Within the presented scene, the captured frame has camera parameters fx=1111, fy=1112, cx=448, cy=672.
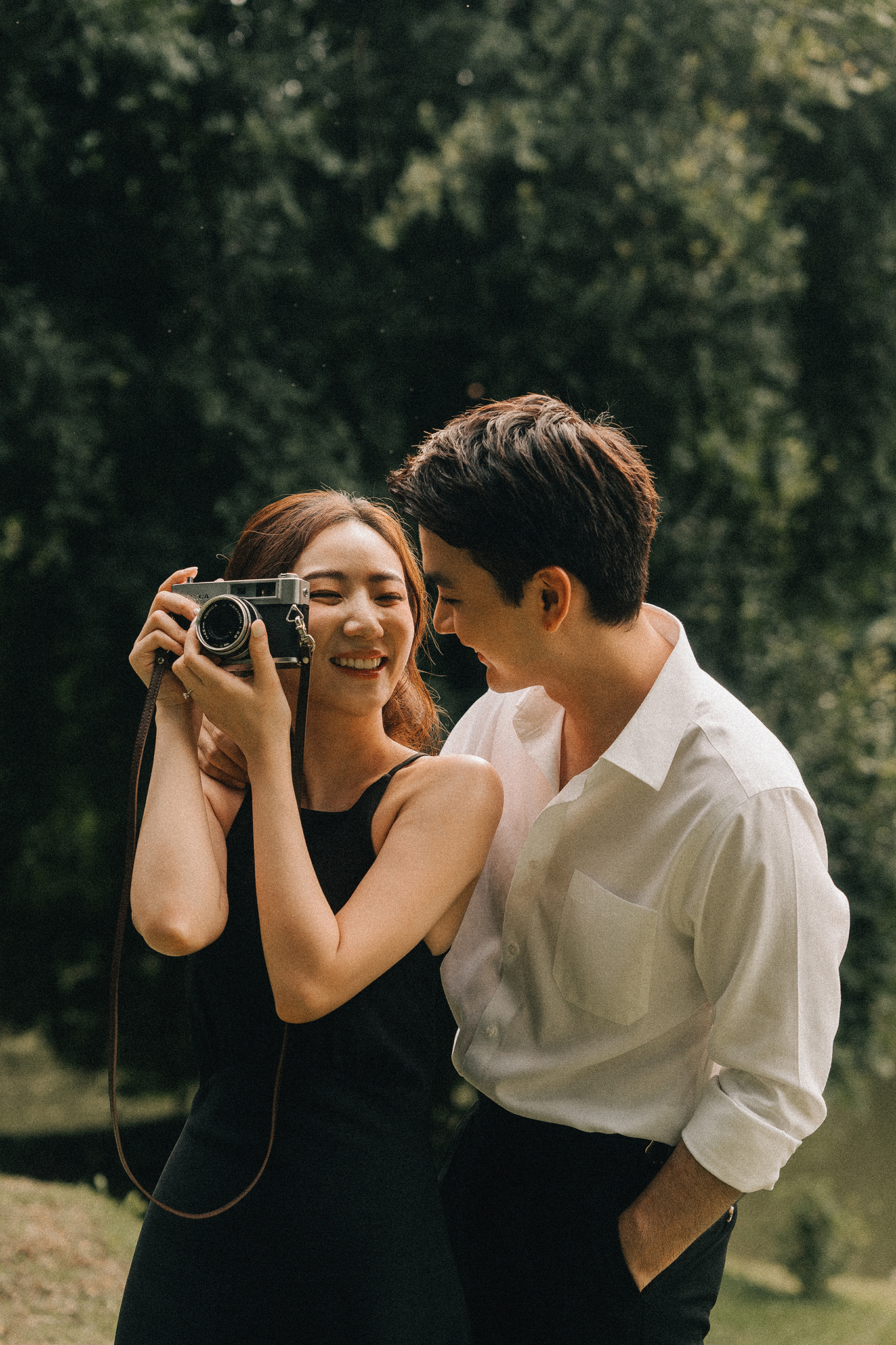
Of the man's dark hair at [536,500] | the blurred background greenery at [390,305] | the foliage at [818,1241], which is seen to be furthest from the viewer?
the foliage at [818,1241]

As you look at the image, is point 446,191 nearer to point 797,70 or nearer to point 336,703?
point 797,70

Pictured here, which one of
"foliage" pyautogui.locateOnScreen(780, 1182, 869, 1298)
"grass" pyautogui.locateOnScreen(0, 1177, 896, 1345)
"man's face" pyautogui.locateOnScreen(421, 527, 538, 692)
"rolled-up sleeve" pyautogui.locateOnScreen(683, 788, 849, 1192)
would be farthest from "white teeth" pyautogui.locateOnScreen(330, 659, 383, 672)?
"foliage" pyautogui.locateOnScreen(780, 1182, 869, 1298)

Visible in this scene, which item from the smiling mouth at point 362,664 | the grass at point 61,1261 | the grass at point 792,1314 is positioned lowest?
the grass at point 792,1314

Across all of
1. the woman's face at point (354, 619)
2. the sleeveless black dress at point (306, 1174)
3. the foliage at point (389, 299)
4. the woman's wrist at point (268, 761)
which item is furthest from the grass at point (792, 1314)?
the woman's wrist at point (268, 761)

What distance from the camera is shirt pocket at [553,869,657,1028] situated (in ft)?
5.01

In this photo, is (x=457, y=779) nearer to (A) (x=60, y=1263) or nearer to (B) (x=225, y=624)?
(B) (x=225, y=624)

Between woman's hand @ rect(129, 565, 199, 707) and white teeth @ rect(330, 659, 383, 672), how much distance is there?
0.72ft

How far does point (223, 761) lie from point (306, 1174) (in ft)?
1.92

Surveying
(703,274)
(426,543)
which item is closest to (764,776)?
(426,543)

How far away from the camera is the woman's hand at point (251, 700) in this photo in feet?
4.54

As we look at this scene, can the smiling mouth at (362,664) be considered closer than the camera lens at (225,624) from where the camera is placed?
No

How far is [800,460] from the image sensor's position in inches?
217

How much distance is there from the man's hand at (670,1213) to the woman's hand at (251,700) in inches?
31.2

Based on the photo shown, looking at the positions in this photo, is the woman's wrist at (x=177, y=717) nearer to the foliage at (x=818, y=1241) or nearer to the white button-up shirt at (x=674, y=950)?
the white button-up shirt at (x=674, y=950)
